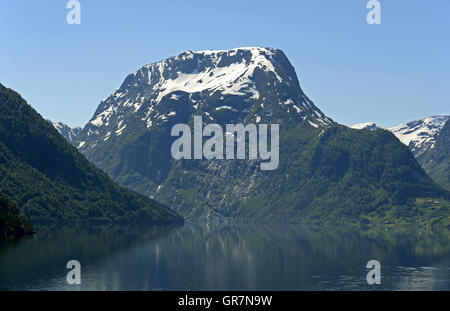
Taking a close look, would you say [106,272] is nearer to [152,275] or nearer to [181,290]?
[152,275]

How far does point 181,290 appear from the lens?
163500mm

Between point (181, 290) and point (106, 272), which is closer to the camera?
point (181, 290)
